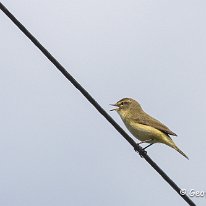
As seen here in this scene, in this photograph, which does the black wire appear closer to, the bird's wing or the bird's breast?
the bird's wing

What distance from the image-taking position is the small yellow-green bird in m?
13.4

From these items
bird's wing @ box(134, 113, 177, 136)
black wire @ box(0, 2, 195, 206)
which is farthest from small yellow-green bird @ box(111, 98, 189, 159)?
black wire @ box(0, 2, 195, 206)

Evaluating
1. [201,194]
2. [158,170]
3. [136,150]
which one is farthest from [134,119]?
[158,170]

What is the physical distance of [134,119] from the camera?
14.5m

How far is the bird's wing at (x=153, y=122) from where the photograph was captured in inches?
527

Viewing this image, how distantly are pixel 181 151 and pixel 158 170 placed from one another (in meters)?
4.20

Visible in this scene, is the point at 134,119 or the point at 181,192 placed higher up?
the point at 134,119

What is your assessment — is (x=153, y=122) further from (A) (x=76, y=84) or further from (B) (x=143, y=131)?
(A) (x=76, y=84)

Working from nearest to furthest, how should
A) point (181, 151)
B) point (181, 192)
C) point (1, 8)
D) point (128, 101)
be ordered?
point (1, 8), point (181, 192), point (181, 151), point (128, 101)

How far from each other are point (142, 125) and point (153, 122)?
263 mm

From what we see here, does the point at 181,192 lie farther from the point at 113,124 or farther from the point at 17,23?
the point at 17,23

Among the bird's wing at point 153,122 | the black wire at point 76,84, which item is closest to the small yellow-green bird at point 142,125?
the bird's wing at point 153,122

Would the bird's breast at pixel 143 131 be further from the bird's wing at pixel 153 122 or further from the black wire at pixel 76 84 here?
the black wire at pixel 76 84

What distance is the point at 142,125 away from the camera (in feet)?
46.6
